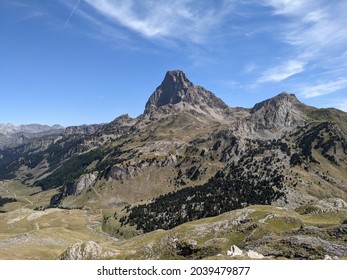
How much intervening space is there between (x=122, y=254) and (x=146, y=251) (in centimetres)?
684

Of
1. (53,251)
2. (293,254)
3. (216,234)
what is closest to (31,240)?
(53,251)

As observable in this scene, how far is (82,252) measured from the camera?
308ft

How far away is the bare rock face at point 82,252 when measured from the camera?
9262 centimetres

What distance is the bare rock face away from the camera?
304 feet

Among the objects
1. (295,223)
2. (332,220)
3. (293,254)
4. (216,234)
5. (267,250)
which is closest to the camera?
(293,254)

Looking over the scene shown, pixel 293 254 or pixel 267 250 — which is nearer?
pixel 293 254

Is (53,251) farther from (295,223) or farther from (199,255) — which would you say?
(295,223)

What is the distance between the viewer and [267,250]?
229ft
